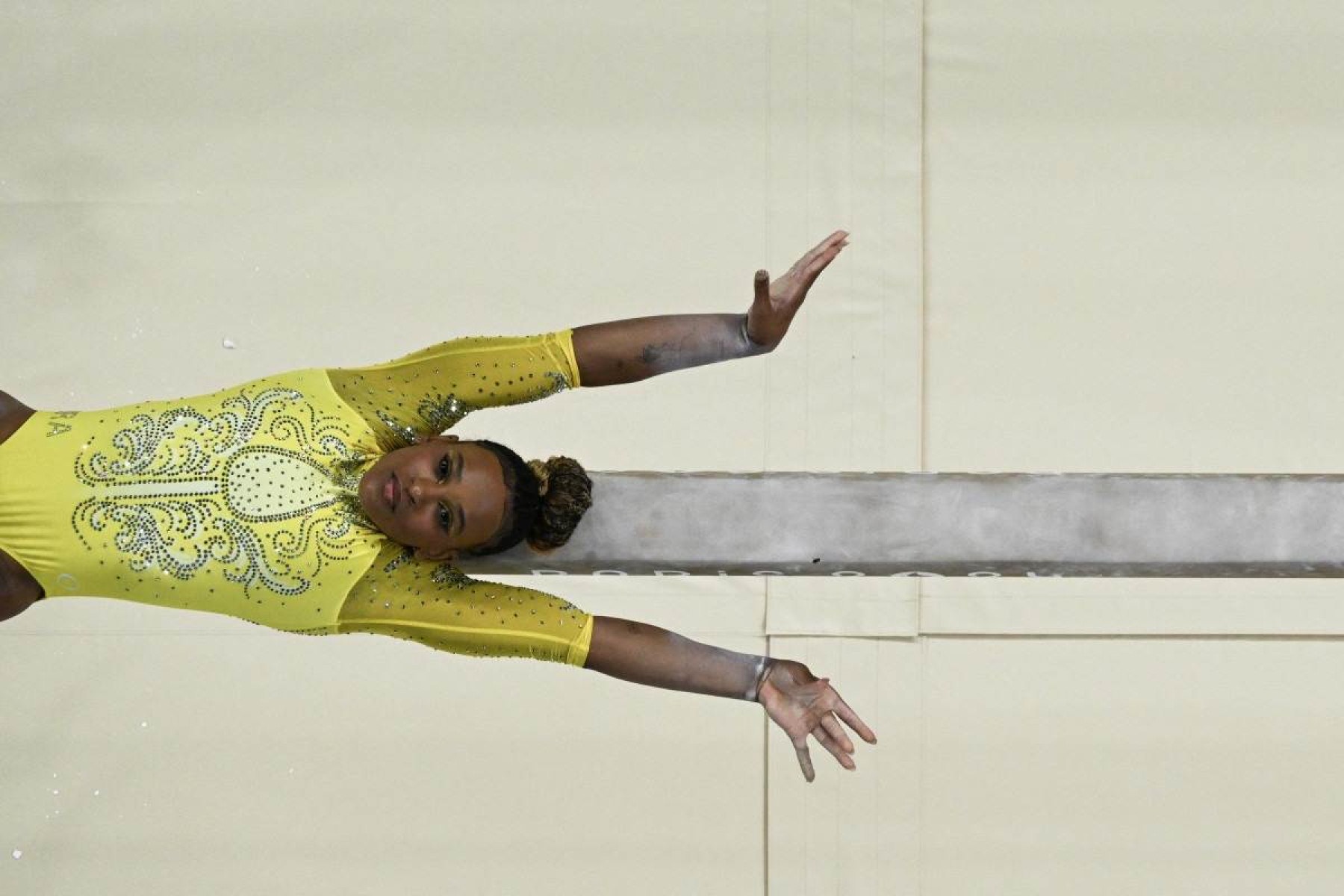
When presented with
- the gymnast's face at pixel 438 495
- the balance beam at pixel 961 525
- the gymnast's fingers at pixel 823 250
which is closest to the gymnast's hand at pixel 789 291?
the gymnast's fingers at pixel 823 250

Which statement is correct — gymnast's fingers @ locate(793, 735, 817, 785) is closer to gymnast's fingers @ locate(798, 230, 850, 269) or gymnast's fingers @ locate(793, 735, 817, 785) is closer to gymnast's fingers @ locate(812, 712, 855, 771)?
gymnast's fingers @ locate(812, 712, 855, 771)

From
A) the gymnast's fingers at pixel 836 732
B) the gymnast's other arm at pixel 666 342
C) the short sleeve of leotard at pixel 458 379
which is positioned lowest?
the gymnast's fingers at pixel 836 732

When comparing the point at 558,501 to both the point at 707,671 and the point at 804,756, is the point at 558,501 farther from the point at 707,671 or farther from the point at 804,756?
the point at 804,756

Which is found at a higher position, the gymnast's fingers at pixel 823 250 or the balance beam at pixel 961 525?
the gymnast's fingers at pixel 823 250

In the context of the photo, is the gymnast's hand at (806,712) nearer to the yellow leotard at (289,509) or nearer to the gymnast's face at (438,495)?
the yellow leotard at (289,509)

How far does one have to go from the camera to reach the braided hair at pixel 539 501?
A: 1.75 metres

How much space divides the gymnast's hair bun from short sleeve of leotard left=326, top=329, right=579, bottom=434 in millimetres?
92

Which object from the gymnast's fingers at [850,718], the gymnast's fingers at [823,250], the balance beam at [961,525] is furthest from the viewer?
the balance beam at [961,525]

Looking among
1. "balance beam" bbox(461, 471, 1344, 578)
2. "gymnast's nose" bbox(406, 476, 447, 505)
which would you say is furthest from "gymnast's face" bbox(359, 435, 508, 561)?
"balance beam" bbox(461, 471, 1344, 578)

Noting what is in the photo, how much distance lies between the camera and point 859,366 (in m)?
2.84

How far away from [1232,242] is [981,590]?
822 millimetres

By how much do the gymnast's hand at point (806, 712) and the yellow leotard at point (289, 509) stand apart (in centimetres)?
23

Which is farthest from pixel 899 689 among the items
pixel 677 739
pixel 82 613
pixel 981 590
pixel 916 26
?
pixel 82 613

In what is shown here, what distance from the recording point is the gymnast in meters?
1.73
